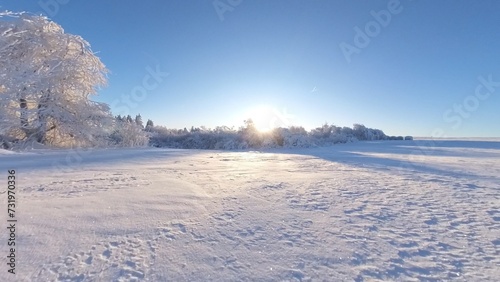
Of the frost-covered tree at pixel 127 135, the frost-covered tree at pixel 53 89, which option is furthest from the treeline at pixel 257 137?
the frost-covered tree at pixel 53 89

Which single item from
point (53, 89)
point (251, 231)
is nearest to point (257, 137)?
point (53, 89)

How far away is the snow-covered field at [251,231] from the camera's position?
6.81 ft

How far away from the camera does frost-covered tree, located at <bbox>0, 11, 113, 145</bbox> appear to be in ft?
35.7

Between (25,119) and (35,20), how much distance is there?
4404 millimetres

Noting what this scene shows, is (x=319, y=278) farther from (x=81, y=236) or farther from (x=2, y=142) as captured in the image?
(x=2, y=142)

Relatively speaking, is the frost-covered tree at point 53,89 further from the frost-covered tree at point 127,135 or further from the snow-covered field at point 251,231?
the snow-covered field at point 251,231

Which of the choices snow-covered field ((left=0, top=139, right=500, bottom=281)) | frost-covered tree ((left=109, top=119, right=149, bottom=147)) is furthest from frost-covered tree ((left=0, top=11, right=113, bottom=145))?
snow-covered field ((left=0, top=139, right=500, bottom=281))

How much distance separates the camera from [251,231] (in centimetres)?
278

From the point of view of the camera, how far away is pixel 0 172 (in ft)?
17.3

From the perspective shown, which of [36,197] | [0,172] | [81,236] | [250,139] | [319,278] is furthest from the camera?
[250,139]

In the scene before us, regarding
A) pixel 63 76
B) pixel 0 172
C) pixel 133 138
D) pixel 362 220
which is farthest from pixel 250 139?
pixel 362 220

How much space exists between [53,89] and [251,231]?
12748 mm

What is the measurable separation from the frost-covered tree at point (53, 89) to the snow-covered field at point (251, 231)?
8298 mm

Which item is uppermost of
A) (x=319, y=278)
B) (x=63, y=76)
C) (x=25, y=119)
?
(x=63, y=76)
